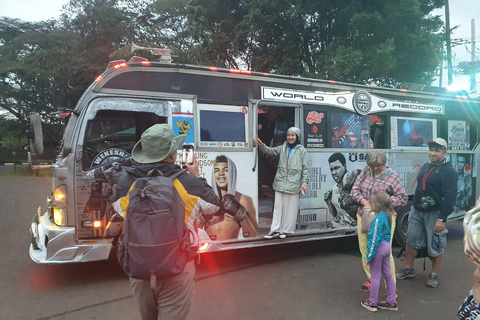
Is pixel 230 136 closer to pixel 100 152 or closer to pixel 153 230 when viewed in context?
pixel 100 152

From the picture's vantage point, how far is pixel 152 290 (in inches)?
86.2

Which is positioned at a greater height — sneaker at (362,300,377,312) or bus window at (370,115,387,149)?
bus window at (370,115,387,149)

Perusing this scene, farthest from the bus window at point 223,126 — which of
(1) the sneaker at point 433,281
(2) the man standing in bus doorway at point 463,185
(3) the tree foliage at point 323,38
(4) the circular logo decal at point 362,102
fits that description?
(3) the tree foliage at point 323,38

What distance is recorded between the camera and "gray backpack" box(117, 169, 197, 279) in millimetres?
2029

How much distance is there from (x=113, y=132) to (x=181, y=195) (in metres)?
3.12

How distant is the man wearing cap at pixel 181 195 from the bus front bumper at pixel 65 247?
2477mm

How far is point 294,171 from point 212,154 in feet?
4.26

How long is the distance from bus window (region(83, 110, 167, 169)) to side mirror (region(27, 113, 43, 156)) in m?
0.49

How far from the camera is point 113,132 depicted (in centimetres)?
496

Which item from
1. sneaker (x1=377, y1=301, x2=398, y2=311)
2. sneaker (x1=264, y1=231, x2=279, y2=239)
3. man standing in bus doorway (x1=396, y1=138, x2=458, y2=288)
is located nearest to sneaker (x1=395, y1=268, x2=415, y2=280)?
man standing in bus doorway (x1=396, y1=138, x2=458, y2=288)

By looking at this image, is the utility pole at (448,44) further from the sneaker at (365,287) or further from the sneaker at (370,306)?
the sneaker at (370,306)

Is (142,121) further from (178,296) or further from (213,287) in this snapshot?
(178,296)

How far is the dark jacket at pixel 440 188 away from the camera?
14.8ft

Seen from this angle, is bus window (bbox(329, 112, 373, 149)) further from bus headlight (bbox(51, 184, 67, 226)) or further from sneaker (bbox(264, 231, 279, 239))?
bus headlight (bbox(51, 184, 67, 226))
